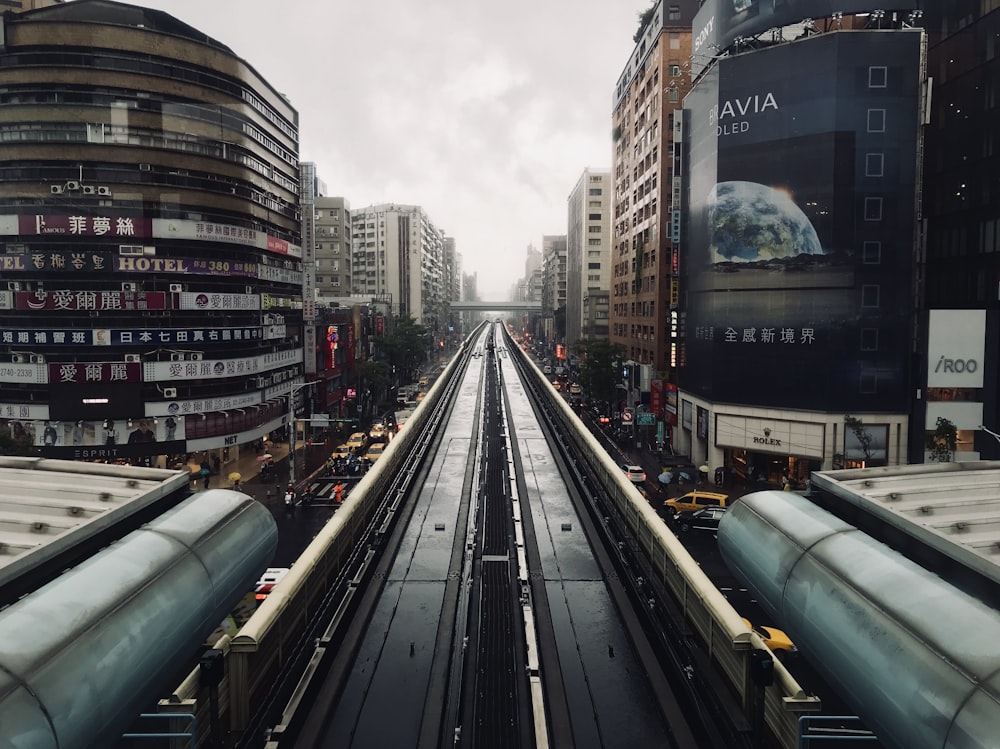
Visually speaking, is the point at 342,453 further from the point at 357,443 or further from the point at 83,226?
the point at 83,226

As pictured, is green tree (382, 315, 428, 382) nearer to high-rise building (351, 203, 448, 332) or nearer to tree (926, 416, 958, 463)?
high-rise building (351, 203, 448, 332)

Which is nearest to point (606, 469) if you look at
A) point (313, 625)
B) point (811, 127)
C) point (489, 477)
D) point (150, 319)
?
point (489, 477)

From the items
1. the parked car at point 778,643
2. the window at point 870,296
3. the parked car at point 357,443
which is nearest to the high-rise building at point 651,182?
the window at point 870,296

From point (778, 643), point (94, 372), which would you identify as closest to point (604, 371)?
point (94, 372)

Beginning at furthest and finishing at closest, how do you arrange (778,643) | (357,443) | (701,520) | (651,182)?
1. (651,182)
2. (357,443)
3. (701,520)
4. (778,643)

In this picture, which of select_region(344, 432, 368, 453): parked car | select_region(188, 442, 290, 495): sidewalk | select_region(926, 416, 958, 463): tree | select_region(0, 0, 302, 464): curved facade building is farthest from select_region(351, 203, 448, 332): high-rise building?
select_region(926, 416, 958, 463): tree

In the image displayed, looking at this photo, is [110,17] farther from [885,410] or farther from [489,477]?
[885,410]
